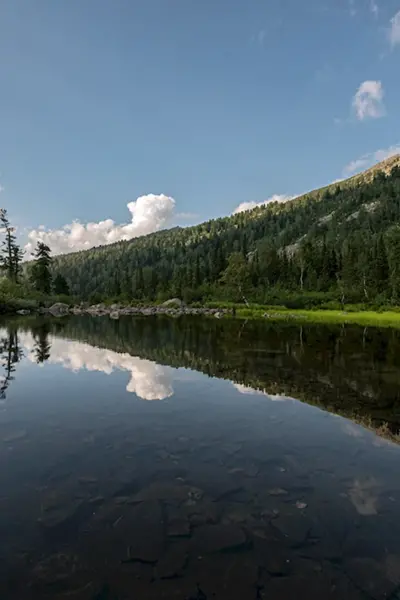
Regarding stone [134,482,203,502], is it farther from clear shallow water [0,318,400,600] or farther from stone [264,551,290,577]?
stone [264,551,290,577]

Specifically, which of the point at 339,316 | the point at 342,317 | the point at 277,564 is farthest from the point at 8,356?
the point at 339,316

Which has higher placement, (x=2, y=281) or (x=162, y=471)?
(x=2, y=281)

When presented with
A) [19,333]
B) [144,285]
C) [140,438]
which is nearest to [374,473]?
[140,438]

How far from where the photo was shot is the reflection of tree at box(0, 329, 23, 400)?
19188 mm

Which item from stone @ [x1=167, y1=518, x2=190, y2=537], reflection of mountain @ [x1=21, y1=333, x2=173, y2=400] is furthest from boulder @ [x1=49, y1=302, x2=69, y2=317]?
stone @ [x1=167, y1=518, x2=190, y2=537]

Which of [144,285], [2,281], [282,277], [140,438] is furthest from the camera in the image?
[144,285]

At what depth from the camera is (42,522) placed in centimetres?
758

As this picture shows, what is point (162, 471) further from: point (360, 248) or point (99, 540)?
point (360, 248)

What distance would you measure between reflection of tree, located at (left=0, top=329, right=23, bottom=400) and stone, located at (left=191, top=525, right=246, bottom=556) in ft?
40.0

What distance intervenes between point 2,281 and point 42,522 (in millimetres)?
→ 84881

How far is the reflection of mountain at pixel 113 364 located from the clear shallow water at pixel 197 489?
24 centimetres

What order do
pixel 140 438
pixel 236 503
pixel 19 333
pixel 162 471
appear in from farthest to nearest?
pixel 19 333, pixel 140 438, pixel 162 471, pixel 236 503

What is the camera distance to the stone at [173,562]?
616cm

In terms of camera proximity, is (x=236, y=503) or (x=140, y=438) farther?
(x=140, y=438)
